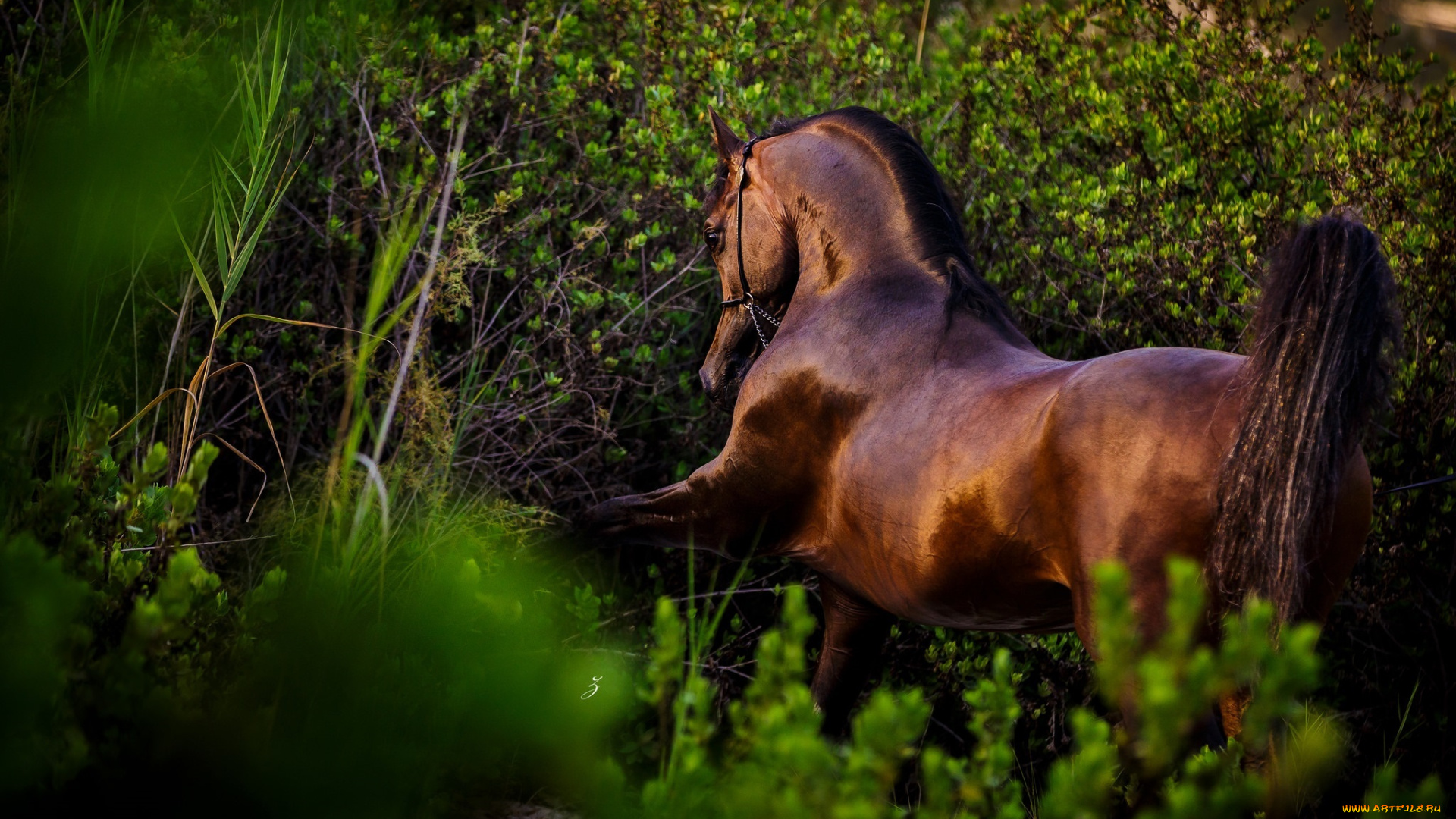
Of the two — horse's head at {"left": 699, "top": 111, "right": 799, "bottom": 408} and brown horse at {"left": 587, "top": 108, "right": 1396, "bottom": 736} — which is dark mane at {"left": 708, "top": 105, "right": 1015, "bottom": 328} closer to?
brown horse at {"left": 587, "top": 108, "right": 1396, "bottom": 736}

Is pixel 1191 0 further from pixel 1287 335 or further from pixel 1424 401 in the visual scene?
pixel 1287 335

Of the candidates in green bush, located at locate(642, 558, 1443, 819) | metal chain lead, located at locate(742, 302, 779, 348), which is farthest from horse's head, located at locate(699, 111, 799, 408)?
green bush, located at locate(642, 558, 1443, 819)

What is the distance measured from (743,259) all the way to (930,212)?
0.66m

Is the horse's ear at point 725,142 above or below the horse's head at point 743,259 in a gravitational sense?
above

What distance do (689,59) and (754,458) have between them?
262 cm

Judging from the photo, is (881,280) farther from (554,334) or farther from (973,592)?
(554,334)

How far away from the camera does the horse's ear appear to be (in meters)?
3.80

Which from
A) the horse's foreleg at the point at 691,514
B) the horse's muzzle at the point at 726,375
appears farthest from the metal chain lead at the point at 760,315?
the horse's foreleg at the point at 691,514

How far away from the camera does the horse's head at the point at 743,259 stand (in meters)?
3.62

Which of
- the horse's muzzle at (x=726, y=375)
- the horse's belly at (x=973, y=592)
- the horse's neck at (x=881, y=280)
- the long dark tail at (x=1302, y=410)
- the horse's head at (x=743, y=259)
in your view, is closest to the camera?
the long dark tail at (x=1302, y=410)

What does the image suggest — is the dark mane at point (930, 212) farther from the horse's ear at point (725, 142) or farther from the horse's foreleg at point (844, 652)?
the horse's foreleg at point (844, 652)

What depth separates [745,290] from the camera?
368cm

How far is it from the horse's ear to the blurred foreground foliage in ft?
2.03

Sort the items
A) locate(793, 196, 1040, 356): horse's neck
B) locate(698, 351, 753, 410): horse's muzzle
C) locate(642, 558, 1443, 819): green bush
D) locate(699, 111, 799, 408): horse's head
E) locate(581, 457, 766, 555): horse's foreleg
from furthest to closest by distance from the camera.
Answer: locate(698, 351, 753, 410): horse's muzzle
locate(699, 111, 799, 408): horse's head
locate(581, 457, 766, 555): horse's foreleg
locate(793, 196, 1040, 356): horse's neck
locate(642, 558, 1443, 819): green bush
